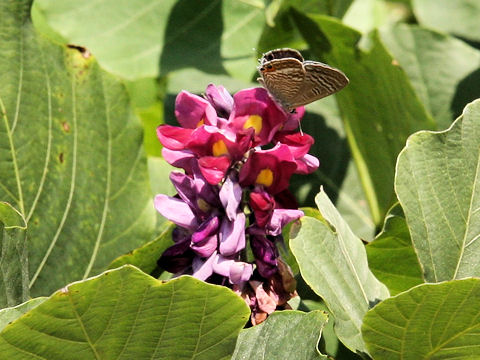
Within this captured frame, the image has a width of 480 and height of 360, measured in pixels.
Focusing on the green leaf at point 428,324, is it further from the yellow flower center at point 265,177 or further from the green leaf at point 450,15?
the green leaf at point 450,15

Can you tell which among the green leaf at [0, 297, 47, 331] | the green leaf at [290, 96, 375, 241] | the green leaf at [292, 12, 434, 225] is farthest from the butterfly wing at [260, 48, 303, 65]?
the green leaf at [290, 96, 375, 241]

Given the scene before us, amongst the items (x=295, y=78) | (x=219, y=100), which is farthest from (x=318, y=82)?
(x=219, y=100)

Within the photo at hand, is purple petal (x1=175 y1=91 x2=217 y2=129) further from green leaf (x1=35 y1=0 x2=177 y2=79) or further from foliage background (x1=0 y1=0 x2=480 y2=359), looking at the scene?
green leaf (x1=35 y1=0 x2=177 y2=79)

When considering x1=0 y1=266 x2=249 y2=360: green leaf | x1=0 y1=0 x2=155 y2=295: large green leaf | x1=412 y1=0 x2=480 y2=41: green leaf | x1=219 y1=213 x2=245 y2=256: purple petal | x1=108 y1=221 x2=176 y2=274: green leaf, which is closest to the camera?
x1=0 y1=266 x2=249 y2=360: green leaf

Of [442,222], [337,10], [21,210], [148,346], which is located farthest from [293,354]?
[337,10]

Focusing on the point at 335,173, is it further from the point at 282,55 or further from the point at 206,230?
the point at 206,230

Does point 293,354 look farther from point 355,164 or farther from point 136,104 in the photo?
point 136,104

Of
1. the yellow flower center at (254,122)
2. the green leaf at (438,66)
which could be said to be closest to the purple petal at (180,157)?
the yellow flower center at (254,122)
